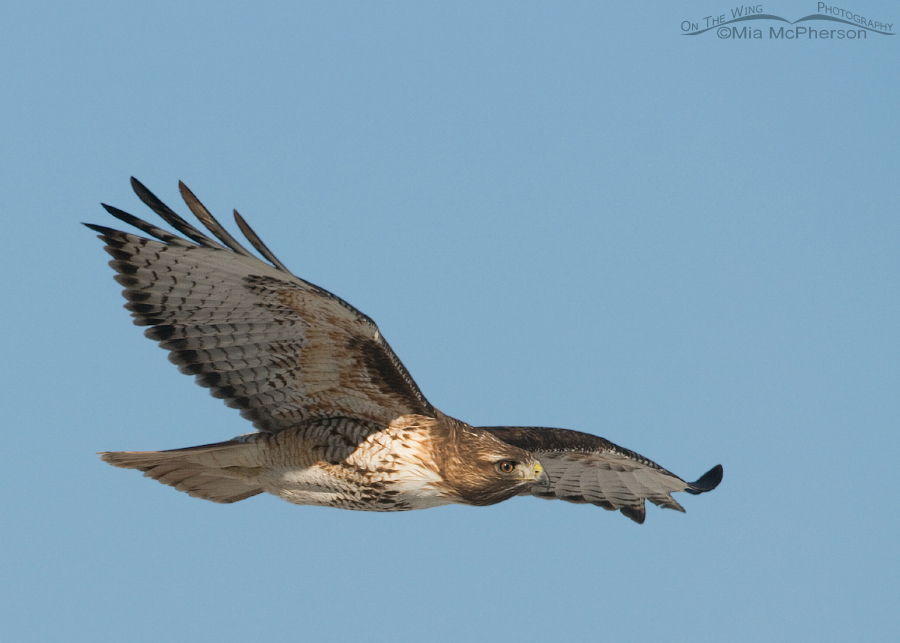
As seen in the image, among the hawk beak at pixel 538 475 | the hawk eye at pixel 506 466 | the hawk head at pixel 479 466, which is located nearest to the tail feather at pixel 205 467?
the hawk head at pixel 479 466

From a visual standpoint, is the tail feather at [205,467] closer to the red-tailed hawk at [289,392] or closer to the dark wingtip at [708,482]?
the red-tailed hawk at [289,392]

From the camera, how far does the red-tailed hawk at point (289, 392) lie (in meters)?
6.73

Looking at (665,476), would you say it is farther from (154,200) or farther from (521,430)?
(154,200)

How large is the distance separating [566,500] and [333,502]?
2.94m

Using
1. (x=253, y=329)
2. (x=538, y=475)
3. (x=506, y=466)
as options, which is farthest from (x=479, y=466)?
(x=253, y=329)

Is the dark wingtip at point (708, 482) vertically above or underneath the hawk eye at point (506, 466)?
underneath

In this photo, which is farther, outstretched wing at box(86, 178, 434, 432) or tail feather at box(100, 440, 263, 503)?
tail feather at box(100, 440, 263, 503)

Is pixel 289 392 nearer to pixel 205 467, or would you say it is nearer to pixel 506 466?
pixel 205 467

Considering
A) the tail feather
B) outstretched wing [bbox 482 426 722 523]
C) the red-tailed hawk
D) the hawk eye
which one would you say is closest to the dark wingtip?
outstretched wing [bbox 482 426 722 523]

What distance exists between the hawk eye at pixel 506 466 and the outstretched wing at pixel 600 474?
133cm

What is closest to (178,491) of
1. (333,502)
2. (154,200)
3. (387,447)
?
(333,502)

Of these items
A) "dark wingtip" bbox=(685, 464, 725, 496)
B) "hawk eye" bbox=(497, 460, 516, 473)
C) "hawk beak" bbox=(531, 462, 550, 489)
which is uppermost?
"hawk eye" bbox=(497, 460, 516, 473)

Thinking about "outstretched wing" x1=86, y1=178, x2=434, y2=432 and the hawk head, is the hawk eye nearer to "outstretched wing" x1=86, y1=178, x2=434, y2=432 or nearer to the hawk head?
the hawk head

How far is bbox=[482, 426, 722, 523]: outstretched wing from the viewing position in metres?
8.90
